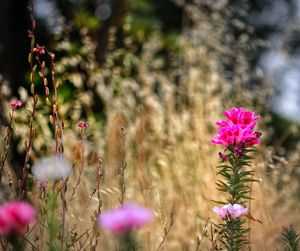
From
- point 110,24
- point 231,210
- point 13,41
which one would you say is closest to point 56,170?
point 231,210

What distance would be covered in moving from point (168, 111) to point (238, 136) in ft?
8.34

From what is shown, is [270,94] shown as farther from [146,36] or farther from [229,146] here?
[146,36]

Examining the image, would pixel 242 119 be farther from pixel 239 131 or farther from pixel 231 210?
pixel 231 210

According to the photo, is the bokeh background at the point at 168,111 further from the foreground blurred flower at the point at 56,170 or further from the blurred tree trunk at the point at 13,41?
the foreground blurred flower at the point at 56,170

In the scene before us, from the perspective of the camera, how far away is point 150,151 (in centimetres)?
409

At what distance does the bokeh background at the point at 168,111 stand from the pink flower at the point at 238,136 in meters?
0.31

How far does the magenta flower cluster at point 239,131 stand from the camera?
1.62 metres

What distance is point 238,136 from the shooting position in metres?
1.61

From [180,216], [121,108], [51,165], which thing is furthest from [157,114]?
[51,165]

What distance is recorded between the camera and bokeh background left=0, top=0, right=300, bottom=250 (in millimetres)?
2979

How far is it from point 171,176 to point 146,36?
9.74ft

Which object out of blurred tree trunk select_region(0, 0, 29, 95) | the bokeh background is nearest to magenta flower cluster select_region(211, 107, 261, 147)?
the bokeh background

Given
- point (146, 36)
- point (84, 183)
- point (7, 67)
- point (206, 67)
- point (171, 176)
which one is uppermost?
point (146, 36)

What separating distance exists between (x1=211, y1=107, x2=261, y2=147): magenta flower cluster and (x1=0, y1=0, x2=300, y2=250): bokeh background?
312 millimetres
